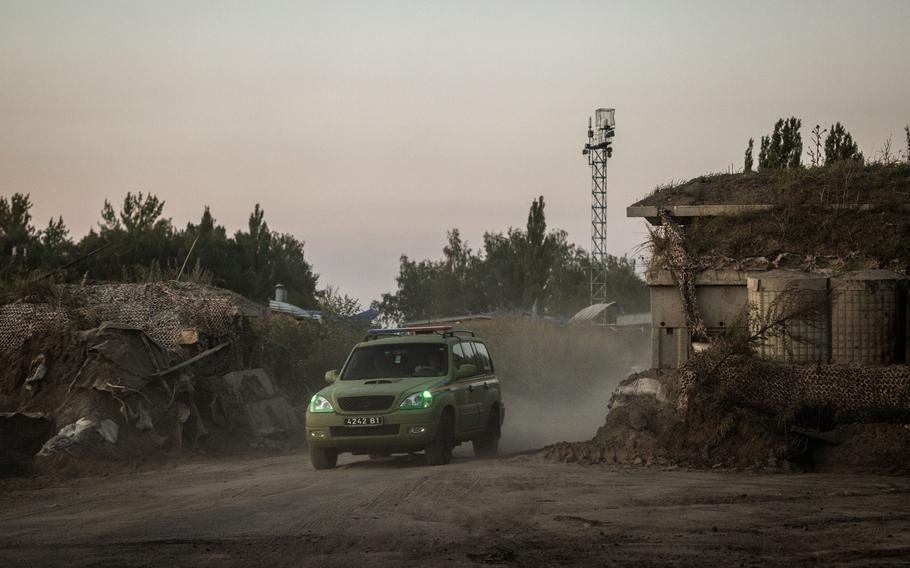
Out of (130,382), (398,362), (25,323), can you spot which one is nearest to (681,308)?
(398,362)

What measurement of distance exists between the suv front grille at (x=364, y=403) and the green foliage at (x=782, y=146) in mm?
22875

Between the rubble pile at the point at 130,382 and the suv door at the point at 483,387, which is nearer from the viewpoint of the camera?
the suv door at the point at 483,387

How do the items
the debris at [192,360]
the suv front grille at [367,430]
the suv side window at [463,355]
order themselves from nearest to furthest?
the suv front grille at [367,430] → the suv side window at [463,355] → the debris at [192,360]

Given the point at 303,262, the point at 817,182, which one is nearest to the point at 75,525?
the point at 817,182

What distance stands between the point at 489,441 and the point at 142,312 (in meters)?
8.19

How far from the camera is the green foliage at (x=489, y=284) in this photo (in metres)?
104

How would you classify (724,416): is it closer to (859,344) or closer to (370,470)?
(859,344)

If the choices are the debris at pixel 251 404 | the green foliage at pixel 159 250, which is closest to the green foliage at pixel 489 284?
the green foliage at pixel 159 250

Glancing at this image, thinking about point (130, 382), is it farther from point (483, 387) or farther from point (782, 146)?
point (782, 146)

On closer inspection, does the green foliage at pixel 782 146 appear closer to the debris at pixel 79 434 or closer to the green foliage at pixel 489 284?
the debris at pixel 79 434

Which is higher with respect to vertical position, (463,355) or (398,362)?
(463,355)

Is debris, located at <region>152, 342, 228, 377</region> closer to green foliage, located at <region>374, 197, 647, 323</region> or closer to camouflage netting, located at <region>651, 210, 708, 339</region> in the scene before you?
camouflage netting, located at <region>651, 210, 708, 339</region>

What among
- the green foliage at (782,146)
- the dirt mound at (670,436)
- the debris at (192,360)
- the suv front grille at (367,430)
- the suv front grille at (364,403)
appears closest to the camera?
the dirt mound at (670,436)

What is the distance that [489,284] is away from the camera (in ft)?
358
